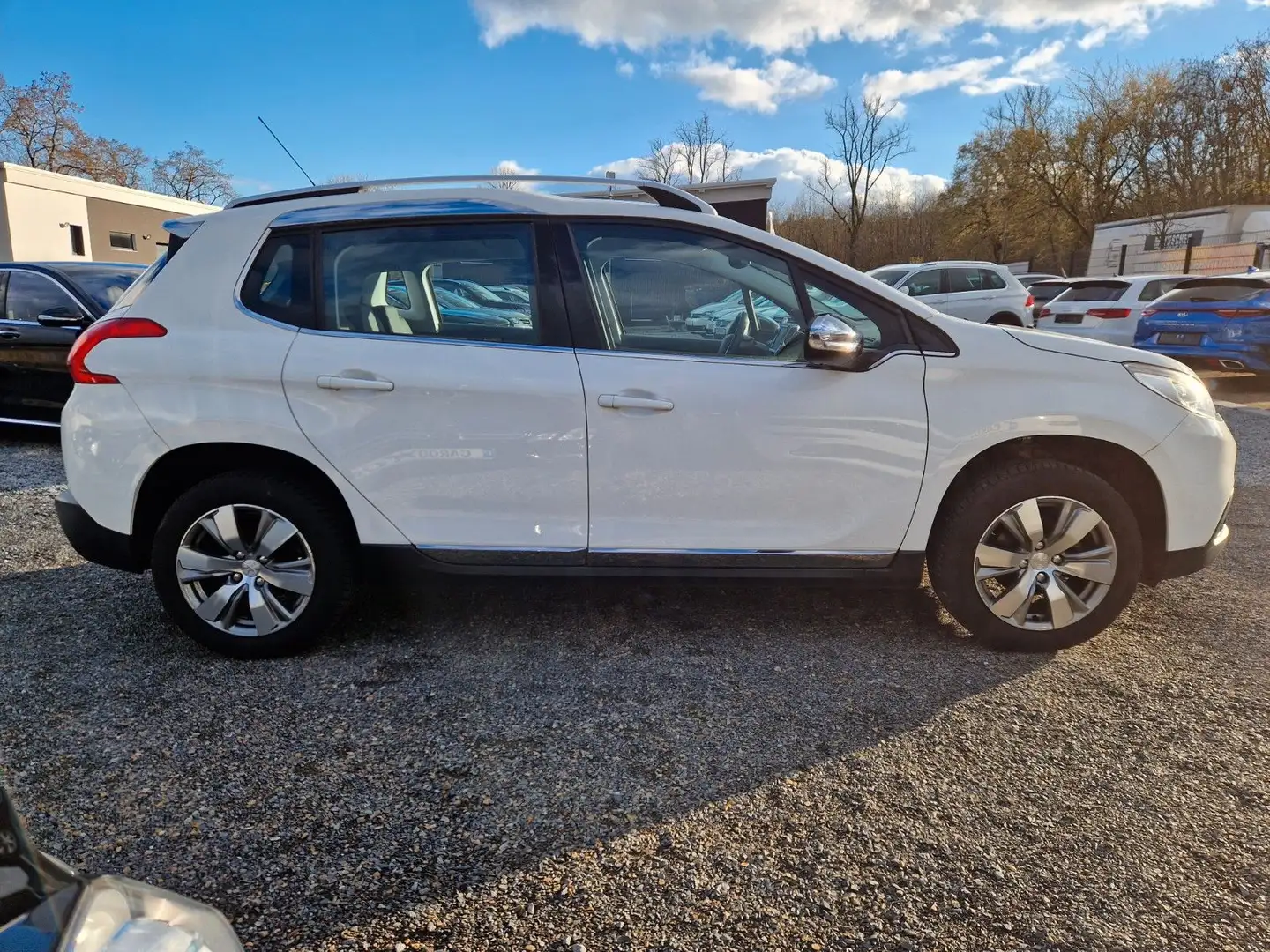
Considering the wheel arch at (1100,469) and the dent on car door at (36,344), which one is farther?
the dent on car door at (36,344)

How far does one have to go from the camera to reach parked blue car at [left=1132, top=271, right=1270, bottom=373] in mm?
10539

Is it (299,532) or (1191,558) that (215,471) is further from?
(1191,558)

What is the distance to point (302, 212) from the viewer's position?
10.5 ft

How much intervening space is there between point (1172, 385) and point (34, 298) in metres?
8.22

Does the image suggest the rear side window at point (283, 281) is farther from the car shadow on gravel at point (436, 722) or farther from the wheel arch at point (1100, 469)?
the wheel arch at point (1100, 469)

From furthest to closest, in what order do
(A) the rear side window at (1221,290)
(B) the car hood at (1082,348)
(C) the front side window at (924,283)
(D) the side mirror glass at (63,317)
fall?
(C) the front side window at (924,283)
(A) the rear side window at (1221,290)
(D) the side mirror glass at (63,317)
(B) the car hood at (1082,348)

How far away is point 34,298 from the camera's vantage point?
6934mm

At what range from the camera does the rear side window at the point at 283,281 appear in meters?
3.13

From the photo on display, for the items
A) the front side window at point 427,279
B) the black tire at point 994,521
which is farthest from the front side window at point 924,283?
the front side window at point 427,279

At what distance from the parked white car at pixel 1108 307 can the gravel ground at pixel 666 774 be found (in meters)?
10.8

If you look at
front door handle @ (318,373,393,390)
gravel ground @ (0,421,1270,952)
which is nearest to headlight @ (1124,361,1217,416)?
gravel ground @ (0,421,1270,952)

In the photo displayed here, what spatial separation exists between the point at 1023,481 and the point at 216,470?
316cm

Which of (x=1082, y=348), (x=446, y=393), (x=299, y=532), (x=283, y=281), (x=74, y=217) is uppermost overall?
(x=74, y=217)

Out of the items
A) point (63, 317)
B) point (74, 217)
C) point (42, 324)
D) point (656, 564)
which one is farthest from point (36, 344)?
point (74, 217)
